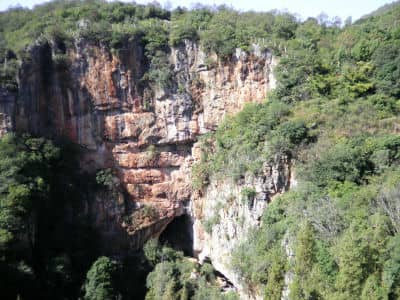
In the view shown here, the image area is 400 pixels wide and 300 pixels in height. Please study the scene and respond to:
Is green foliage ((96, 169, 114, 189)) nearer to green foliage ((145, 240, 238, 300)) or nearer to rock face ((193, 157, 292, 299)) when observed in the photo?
green foliage ((145, 240, 238, 300))

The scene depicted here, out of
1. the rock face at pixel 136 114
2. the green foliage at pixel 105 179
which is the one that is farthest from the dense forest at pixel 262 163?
the rock face at pixel 136 114

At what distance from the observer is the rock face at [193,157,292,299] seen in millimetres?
21219

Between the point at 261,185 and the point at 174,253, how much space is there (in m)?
7.76

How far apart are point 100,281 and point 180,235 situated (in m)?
7.50

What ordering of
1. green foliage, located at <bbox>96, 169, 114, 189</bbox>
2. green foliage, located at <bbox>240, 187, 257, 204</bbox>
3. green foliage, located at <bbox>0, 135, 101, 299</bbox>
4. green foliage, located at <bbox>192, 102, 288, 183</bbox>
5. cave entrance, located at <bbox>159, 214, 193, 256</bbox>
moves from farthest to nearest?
cave entrance, located at <bbox>159, 214, 193, 256</bbox>, green foliage, located at <bbox>96, 169, 114, 189</bbox>, green foliage, located at <bbox>192, 102, 288, 183</bbox>, green foliage, located at <bbox>240, 187, 257, 204</bbox>, green foliage, located at <bbox>0, 135, 101, 299</bbox>

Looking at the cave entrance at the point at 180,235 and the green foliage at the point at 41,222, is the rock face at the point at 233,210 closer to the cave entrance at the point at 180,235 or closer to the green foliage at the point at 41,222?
the cave entrance at the point at 180,235

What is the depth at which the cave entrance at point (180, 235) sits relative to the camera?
93.8ft

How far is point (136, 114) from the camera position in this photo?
90.7ft

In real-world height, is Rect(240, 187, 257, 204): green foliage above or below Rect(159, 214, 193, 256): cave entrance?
above

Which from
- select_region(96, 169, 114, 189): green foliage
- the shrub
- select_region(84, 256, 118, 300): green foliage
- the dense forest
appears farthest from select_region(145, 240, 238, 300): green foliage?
the shrub

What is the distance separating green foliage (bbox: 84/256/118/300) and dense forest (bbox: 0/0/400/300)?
0.06m

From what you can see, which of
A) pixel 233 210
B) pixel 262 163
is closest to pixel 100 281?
pixel 233 210

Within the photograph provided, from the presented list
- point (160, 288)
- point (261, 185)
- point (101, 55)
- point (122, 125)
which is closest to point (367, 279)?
point (261, 185)

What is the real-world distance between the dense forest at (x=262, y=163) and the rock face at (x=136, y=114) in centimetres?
70
